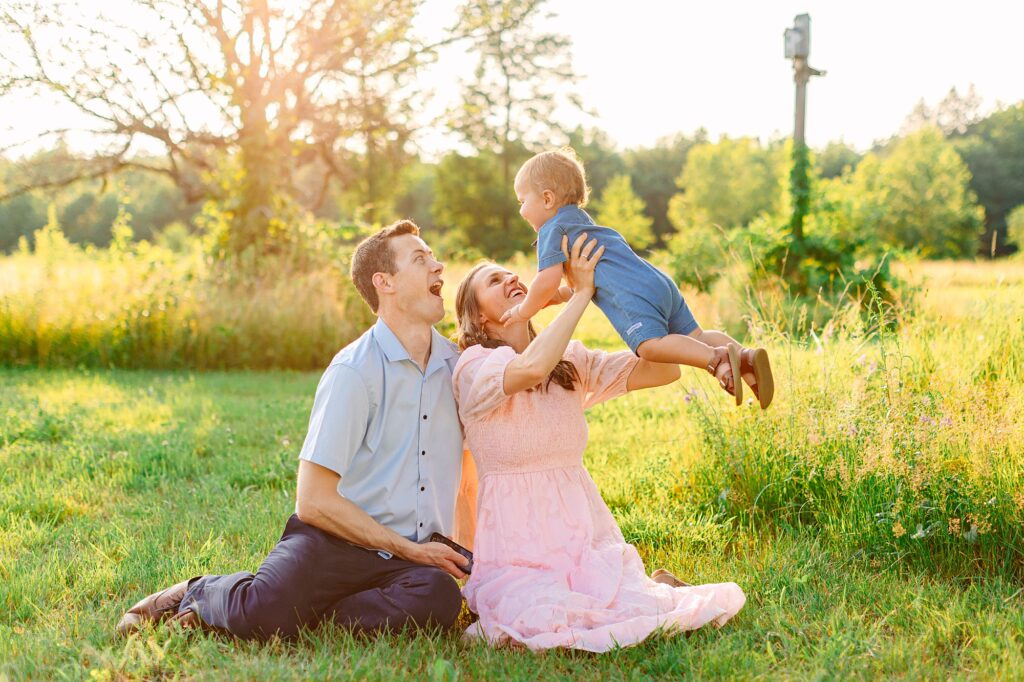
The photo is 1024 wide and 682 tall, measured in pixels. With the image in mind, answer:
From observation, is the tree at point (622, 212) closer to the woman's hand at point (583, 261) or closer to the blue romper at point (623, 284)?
the blue romper at point (623, 284)

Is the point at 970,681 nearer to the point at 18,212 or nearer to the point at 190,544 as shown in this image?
the point at 190,544

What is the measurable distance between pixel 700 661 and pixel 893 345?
2467 millimetres

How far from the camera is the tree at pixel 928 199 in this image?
4494 centimetres

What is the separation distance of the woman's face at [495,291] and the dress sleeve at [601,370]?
34 cm

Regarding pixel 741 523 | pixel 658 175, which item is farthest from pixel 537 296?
pixel 658 175

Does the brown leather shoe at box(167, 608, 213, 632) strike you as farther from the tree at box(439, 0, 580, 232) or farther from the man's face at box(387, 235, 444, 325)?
the tree at box(439, 0, 580, 232)

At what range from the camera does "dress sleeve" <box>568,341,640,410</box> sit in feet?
12.0

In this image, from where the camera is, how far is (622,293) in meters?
3.43

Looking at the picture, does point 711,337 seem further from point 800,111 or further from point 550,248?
point 800,111

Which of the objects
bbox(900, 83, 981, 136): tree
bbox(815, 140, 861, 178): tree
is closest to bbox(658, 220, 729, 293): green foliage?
bbox(815, 140, 861, 178): tree

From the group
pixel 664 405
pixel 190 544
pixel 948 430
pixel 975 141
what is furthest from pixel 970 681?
pixel 975 141

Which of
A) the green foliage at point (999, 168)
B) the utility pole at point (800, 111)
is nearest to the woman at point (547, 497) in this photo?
the utility pole at point (800, 111)

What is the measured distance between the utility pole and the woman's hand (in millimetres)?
9421

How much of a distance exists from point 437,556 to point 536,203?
1.49 m
